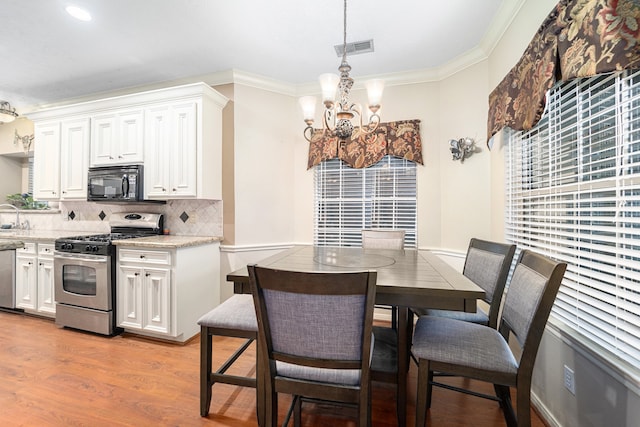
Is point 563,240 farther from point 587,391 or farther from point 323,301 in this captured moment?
point 323,301

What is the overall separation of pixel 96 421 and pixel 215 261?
5.29ft

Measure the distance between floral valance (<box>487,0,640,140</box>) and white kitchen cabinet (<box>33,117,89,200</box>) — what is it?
4.29m

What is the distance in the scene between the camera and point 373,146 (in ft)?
10.5

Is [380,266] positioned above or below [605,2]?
below

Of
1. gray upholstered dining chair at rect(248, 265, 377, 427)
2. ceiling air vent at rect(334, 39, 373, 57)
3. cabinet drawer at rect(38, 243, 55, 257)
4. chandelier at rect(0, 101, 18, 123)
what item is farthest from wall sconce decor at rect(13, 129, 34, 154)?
gray upholstered dining chair at rect(248, 265, 377, 427)

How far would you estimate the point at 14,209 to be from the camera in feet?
13.4

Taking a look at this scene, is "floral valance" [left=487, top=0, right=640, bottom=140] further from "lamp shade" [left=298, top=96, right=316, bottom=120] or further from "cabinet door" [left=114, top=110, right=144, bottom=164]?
"cabinet door" [left=114, top=110, right=144, bottom=164]

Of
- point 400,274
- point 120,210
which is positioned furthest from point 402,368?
point 120,210

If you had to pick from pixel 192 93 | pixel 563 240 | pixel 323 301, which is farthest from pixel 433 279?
pixel 192 93

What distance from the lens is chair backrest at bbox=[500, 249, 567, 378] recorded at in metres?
1.16

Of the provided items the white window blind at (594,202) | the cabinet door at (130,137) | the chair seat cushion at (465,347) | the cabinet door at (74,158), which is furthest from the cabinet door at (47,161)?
the white window blind at (594,202)

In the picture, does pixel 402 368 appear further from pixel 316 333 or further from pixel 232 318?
pixel 232 318

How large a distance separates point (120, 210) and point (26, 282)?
120cm

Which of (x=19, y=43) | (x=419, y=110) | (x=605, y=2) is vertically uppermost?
(x=19, y=43)
